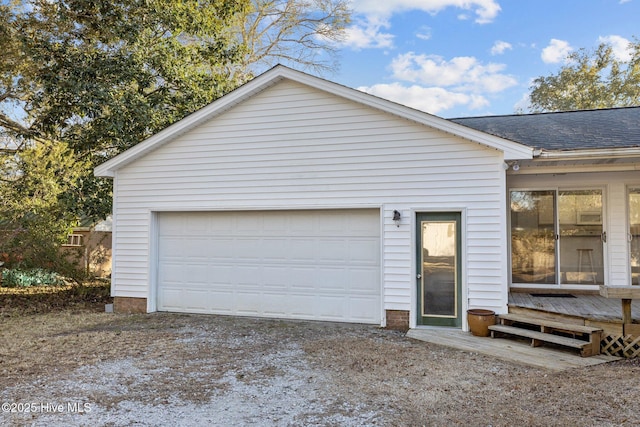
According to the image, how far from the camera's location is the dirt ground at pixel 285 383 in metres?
3.88

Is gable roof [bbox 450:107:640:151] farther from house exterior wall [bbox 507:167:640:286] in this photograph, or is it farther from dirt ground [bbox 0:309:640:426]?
dirt ground [bbox 0:309:640:426]

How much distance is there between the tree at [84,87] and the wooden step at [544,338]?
10.2 meters

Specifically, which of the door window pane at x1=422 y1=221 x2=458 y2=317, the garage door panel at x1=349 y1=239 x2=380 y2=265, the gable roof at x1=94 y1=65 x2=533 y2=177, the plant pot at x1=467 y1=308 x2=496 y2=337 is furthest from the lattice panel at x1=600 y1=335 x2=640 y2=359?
the garage door panel at x1=349 y1=239 x2=380 y2=265

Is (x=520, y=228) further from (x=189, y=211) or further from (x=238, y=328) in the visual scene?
(x=189, y=211)

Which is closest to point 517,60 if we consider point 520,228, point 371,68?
point 371,68

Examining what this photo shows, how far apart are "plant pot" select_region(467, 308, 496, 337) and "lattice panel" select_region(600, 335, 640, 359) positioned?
145cm

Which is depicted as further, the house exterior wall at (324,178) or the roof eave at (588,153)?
the house exterior wall at (324,178)

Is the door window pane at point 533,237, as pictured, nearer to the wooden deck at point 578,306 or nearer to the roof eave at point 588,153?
the wooden deck at point 578,306

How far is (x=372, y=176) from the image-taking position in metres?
7.82

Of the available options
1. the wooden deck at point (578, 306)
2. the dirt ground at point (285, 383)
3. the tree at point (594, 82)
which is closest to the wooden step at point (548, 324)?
the wooden deck at point (578, 306)

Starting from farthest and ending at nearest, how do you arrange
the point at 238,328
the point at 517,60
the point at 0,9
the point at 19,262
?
the point at 517,60 < the point at 0,9 < the point at 19,262 < the point at 238,328

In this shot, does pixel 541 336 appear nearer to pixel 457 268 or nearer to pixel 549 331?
pixel 549 331

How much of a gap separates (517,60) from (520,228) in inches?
701

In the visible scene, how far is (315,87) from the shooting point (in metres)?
8.09
